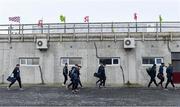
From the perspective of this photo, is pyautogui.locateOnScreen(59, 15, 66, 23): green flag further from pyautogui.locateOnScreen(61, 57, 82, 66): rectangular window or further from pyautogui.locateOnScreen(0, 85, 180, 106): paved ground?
pyautogui.locateOnScreen(0, 85, 180, 106): paved ground

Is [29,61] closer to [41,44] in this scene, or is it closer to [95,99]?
[41,44]

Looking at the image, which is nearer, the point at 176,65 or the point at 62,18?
the point at 176,65

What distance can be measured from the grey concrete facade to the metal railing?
2.09 ft

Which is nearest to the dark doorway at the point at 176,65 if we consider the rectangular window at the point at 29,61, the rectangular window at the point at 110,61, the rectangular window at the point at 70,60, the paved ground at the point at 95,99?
the rectangular window at the point at 110,61

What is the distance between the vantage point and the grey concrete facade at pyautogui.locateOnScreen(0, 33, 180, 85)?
87.7 ft

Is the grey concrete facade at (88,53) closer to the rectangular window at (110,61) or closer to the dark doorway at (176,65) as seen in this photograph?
the rectangular window at (110,61)

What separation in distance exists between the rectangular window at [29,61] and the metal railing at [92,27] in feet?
6.43

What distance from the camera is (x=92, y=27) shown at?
1084 inches

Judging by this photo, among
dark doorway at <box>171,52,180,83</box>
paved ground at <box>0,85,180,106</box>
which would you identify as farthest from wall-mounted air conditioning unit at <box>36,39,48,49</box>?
dark doorway at <box>171,52,180,83</box>

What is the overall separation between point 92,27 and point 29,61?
5174 mm

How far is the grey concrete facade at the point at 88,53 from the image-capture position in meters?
26.7

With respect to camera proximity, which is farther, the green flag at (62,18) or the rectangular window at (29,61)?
the green flag at (62,18)

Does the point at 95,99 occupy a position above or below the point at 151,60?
below

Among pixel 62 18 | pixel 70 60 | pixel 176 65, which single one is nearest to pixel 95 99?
pixel 70 60
